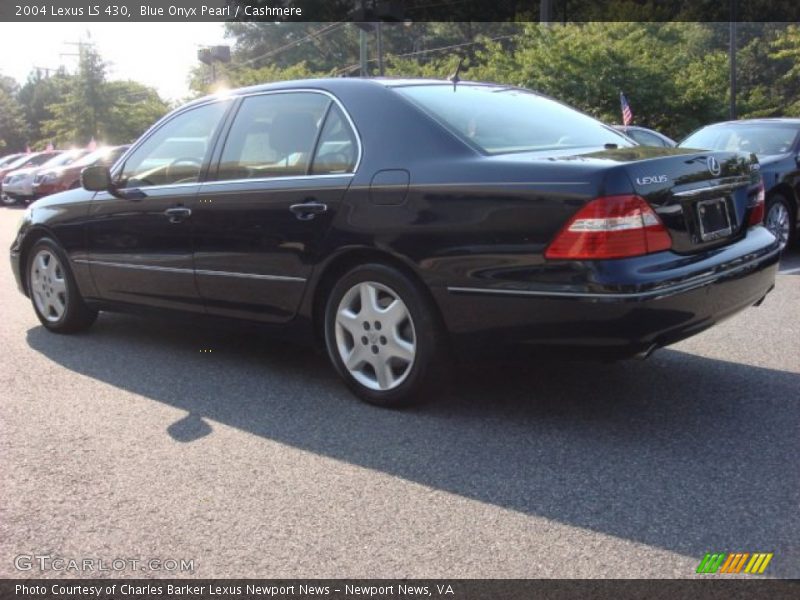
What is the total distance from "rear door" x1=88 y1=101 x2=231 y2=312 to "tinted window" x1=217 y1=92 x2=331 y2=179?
0.66 ft

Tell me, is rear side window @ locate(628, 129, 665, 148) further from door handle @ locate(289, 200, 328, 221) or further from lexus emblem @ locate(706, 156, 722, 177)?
door handle @ locate(289, 200, 328, 221)

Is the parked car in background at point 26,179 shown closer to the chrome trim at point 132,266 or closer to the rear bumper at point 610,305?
the chrome trim at point 132,266

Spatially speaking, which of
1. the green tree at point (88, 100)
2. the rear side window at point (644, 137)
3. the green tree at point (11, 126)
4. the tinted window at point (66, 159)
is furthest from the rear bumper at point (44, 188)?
the green tree at point (11, 126)

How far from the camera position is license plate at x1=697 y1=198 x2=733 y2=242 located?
3912 mm

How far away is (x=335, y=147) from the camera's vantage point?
14.6ft

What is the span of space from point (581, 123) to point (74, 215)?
3360 millimetres

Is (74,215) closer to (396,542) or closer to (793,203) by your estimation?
(396,542)

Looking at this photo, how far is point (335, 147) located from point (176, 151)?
1.37m

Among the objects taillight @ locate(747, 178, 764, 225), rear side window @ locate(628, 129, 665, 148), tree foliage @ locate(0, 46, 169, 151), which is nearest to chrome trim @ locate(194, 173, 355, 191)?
taillight @ locate(747, 178, 764, 225)

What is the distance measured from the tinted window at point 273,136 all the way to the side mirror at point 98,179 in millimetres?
1071

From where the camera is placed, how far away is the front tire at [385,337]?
4.05m

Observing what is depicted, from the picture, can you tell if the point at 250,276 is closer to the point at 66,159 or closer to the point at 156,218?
the point at 156,218

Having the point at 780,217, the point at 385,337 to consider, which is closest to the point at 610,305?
the point at 385,337

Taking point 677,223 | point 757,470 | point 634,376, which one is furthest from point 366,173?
point 757,470
